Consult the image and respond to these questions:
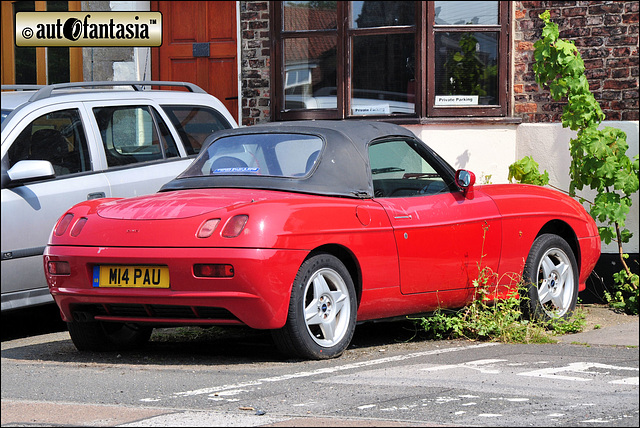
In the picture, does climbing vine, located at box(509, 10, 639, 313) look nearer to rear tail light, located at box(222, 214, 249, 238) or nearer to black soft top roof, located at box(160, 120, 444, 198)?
black soft top roof, located at box(160, 120, 444, 198)

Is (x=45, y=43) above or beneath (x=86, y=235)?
above

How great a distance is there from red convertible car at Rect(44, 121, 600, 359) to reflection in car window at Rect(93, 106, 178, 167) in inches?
53.2

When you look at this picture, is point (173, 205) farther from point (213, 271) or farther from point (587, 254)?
point (587, 254)

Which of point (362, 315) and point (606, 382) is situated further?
point (362, 315)

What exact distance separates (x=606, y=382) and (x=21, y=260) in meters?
4.22

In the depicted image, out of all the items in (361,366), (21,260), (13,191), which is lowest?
(361,366)

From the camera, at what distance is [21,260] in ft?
25.7

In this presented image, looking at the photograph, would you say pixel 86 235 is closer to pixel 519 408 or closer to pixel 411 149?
pixel 411 149

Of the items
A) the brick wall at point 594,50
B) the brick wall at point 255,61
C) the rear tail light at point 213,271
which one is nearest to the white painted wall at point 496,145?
the brick wall at point 594,50

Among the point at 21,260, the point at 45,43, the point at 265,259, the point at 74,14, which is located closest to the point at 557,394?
the point at 265,259

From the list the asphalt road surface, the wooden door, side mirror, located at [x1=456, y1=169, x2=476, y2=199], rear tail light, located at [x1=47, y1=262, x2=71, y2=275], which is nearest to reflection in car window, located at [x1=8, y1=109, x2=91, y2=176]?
the asphalt road surface

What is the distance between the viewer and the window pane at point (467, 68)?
39.2 ft

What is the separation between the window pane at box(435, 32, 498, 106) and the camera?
1195 centimetres

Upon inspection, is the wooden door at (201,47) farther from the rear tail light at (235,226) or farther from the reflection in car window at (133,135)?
the rear tail light at (235,226)
